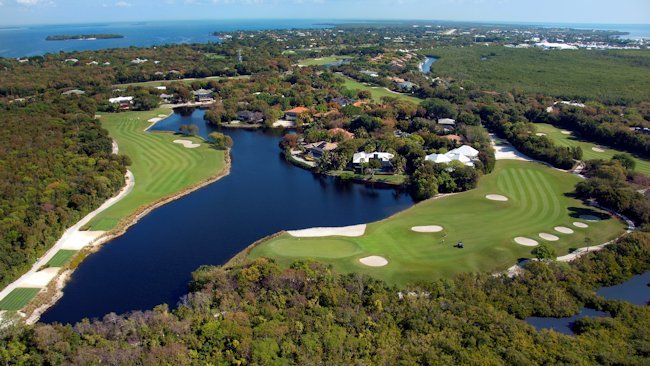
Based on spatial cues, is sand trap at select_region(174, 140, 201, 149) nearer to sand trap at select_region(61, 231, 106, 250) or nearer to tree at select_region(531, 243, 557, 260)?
sand trap at select_region(61, 231, 106, 250)

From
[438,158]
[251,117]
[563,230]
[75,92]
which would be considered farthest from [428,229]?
[75,92]

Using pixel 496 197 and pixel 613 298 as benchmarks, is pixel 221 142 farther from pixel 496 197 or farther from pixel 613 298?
pixel 613 298

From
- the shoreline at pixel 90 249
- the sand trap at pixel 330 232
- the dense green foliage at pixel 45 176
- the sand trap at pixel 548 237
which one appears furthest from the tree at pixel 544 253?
the dense green foliage at pixel 45 176

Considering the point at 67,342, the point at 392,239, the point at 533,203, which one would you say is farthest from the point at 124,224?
the point at 533,203

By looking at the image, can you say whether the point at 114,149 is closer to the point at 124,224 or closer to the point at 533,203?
the point at 124,224

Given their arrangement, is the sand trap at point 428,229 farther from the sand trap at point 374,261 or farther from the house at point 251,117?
the house at point 251,117

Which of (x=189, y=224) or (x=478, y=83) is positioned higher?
(x=478, y=83)

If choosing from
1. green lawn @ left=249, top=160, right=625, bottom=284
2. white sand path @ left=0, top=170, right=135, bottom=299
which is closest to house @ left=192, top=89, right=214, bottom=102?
white sand path @ left=0, top=170, right=135, bottom=299
